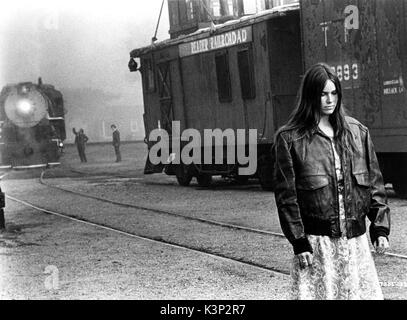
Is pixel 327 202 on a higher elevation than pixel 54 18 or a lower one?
lower

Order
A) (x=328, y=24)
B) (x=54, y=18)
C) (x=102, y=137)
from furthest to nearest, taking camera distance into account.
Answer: (x=102, y=137)
(x=54, y=18)
(x=328, y=24)

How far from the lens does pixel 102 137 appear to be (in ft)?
201

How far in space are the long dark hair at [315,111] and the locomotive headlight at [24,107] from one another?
2973 centimetres

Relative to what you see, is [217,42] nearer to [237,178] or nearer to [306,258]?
[237,178]

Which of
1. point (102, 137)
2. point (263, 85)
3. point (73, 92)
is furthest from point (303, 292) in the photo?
point (102, 137)

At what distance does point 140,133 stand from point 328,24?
50719mm

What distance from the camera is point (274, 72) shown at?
17016 mm

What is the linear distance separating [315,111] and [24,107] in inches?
1174

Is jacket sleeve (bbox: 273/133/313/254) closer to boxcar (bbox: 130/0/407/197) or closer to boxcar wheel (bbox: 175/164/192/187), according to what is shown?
boxcar (bbox: 130/0/407/197)

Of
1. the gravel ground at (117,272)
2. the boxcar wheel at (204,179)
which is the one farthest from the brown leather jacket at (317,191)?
the boxcar wheel at (204,179)

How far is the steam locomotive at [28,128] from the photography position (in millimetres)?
32625

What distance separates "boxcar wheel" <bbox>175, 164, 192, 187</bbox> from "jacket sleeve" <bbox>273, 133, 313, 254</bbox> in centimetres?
1634

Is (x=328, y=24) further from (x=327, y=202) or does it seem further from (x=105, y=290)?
(x=327, y=202)

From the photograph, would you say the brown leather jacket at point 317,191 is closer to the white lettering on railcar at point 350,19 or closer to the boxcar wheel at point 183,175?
the white lettering on railcar at point 350,19
